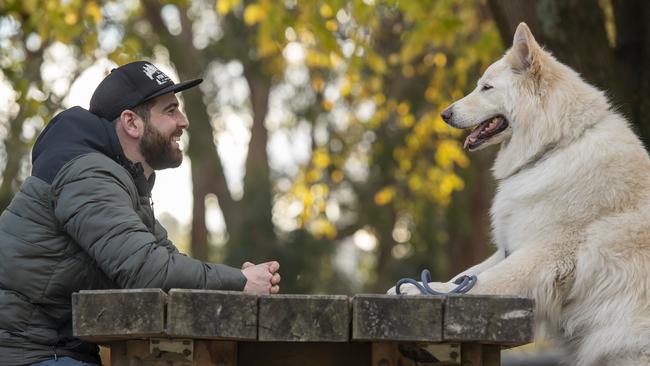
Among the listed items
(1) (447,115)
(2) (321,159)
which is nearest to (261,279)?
(1) (447,115)

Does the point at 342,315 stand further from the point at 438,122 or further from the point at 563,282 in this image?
the point at 438,122

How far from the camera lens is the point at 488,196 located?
14766mm

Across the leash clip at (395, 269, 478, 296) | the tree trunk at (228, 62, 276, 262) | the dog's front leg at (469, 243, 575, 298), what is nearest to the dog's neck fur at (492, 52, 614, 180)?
the dog's front leg at (469, 243, 575, 298)

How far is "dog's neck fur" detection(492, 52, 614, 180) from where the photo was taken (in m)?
4.73

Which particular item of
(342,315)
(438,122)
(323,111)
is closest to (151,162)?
(342,315)

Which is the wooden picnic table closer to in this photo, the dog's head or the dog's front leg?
the dog's front leg

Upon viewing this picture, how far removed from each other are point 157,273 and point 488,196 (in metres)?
11.8

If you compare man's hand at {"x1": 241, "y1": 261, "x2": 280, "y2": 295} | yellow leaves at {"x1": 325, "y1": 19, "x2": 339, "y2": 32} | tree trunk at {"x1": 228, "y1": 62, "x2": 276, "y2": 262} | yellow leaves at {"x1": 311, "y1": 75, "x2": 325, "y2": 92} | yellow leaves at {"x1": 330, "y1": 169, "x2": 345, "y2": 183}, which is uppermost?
yellow leaves at {"x1": 325, "y1": 19, "x2": 339, "y2": 32}

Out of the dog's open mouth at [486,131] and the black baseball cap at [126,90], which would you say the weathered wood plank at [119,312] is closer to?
the black baseball cap at [126,90]

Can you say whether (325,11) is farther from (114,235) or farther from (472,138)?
(114,235)

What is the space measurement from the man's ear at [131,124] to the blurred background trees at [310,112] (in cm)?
409

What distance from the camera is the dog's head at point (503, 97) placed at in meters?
4.92

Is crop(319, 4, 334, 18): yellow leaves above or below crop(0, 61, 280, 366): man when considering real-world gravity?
above

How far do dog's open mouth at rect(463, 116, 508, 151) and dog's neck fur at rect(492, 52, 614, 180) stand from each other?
9 cm
